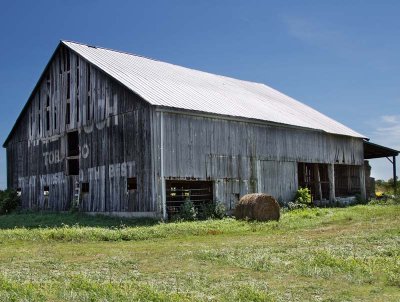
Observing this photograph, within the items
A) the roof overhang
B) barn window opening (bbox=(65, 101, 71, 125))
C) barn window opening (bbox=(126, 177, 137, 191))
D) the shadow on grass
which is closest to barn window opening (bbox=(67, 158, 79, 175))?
barn window opening (bbox=(65, 101, 71, 125))

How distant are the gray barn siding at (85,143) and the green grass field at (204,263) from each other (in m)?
5.48

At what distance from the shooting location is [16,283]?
9148 mm

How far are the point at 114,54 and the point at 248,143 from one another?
35.1 feet

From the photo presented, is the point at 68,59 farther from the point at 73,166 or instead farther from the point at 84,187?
the point at 84,187

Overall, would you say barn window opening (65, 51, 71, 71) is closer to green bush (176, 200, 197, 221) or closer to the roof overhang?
green bush (176, 200, 197, 221)

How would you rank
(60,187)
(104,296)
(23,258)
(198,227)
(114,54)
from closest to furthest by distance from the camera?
(104,296)
(23,258)
(198,227)
(60,187)
(114,54)

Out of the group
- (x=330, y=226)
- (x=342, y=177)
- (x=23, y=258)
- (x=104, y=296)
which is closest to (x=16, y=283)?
(x=104, y=296)

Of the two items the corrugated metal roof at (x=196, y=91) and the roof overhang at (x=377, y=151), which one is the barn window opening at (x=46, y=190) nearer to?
the corrugated metal roof at (x=196, y=91)

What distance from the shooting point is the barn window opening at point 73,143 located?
30.2 m

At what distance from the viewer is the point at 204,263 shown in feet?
38.7

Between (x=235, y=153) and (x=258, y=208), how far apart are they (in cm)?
519

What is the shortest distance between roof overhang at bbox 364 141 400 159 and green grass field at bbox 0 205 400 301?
2145cm

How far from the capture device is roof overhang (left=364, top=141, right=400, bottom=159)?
133ft

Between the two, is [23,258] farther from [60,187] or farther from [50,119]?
[50,119]
